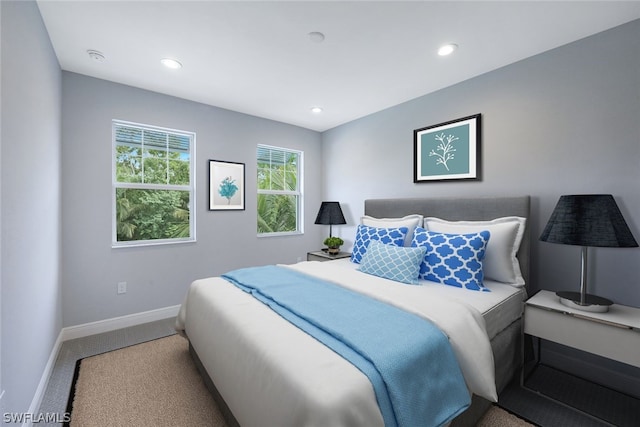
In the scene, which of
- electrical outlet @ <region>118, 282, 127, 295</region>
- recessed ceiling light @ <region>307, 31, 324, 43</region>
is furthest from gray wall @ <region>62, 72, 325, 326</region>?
recessed ceiling light @ <region>307, 31, 324, 43</region>

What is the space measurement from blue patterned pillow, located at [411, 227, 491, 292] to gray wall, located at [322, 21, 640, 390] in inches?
26.1

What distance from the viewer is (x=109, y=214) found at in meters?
2.88

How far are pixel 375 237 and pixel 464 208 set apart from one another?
88cm

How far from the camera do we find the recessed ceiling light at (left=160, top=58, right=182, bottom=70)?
2439mm

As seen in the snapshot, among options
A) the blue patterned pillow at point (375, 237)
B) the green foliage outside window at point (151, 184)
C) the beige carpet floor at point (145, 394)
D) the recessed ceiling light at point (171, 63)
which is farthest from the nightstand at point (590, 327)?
the green foliage outside window at point (151, 184)

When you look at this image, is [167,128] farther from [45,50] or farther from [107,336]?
[107,336]

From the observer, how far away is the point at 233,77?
9.03ft

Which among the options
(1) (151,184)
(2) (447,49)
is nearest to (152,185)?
(1) (151,184)

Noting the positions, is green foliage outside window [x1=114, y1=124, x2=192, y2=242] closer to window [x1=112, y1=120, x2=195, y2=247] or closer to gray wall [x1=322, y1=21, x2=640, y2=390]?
window [x1=112, y1=120, x2=195, y2=247]

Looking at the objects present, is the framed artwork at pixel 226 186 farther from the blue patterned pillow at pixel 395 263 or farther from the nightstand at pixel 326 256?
the blue patterned pillow at pixel 395 263

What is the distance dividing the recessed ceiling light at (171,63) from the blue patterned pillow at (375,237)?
236 cm

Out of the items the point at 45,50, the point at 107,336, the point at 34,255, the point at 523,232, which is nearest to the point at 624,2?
the point at 523,232

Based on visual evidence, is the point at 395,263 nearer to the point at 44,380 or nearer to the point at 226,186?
the point at 226,186

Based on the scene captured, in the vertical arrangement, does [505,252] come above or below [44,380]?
above
